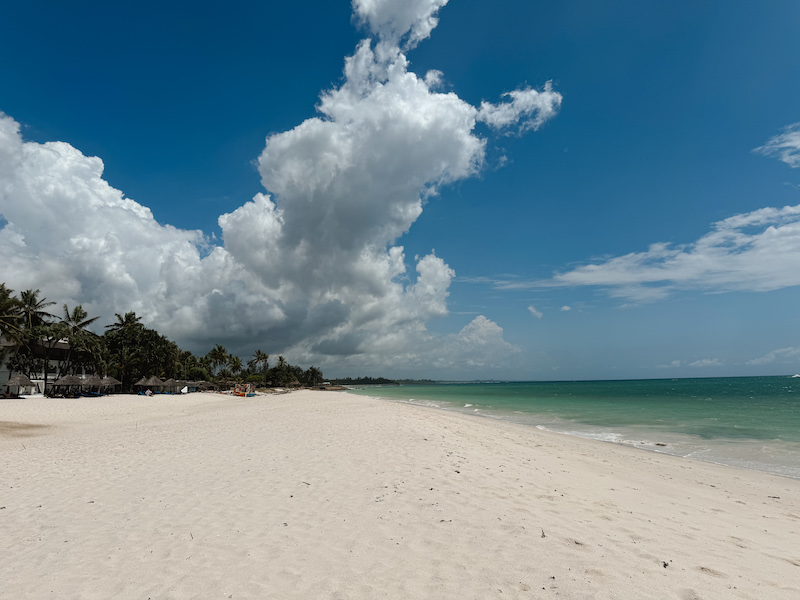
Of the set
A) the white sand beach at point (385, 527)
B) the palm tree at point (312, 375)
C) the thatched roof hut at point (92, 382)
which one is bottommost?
the palm tree at point (312, 375)

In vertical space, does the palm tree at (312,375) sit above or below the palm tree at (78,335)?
below

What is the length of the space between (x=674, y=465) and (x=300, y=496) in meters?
11.1

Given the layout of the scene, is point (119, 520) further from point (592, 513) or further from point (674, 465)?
point (674, 465)

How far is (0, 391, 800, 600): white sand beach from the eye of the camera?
414cm

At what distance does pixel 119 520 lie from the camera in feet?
19.4

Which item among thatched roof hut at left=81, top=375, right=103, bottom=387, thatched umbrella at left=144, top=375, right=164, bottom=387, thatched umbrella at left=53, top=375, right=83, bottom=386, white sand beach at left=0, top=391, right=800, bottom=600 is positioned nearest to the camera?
white sand beach at left=0, top=391, right=800, bottom=600

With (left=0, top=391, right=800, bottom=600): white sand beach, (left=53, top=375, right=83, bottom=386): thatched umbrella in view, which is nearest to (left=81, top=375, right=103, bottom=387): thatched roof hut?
(left=53, top=375, right=83, bottom=386): thatched umbrella

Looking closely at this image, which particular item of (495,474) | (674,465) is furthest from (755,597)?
(674,465)

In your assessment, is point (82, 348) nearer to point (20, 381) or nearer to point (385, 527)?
point (20, 381)

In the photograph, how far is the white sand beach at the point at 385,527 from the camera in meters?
4.14

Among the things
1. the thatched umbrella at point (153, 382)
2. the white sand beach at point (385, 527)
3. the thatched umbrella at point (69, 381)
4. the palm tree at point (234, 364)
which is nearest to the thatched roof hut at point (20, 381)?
the thatched umbrella at point (69, 381)

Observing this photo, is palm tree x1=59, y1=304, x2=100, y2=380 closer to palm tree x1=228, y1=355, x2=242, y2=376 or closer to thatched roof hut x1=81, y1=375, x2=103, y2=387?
thatched roof hut x1=81, y1=375, x2=103, y2=387

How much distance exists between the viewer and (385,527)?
5512 millimetres

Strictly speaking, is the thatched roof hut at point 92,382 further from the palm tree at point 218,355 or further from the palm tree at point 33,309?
the palm tree at point 218,355
